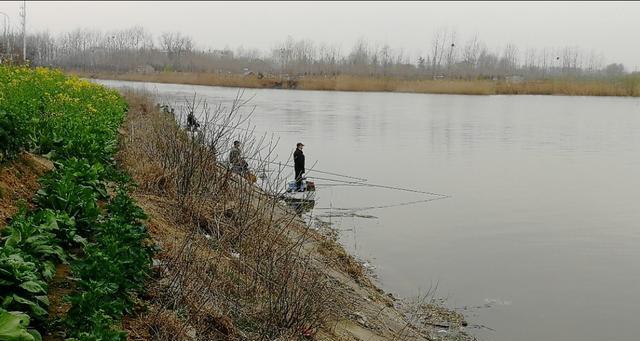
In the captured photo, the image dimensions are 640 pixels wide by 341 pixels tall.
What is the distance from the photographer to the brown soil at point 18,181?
5309 millimetres

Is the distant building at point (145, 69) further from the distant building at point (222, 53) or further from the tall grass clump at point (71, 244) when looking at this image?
the tall grass clump at point (71, 244)

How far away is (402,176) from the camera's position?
2056 cm

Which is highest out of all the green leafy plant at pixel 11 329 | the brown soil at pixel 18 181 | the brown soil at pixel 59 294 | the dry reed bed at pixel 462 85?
the dry reed bed at pixel 462 85

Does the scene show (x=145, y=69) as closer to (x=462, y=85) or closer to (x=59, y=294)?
(x=462, y=85)

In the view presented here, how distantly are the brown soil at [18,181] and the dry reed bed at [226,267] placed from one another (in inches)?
49.3

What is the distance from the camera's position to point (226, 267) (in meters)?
6.94

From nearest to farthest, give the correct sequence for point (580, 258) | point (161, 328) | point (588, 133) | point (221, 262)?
point (161, 328), point (221, 262), point (580, 258), point (588, 133)

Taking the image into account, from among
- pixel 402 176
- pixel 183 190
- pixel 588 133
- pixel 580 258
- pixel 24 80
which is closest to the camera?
pixel 183 190

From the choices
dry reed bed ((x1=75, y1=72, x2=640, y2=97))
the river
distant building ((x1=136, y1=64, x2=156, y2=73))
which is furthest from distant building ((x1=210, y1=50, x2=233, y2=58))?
the river

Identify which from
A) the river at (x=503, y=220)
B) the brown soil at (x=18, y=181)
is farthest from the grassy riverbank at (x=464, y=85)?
the brown soil at (x=18, y=181)

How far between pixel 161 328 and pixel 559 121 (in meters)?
38.2

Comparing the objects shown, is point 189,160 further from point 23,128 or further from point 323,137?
point 323,137

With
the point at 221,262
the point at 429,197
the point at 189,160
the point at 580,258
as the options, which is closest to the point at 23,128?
the point at 221,262

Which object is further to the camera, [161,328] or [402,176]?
[402,176]
